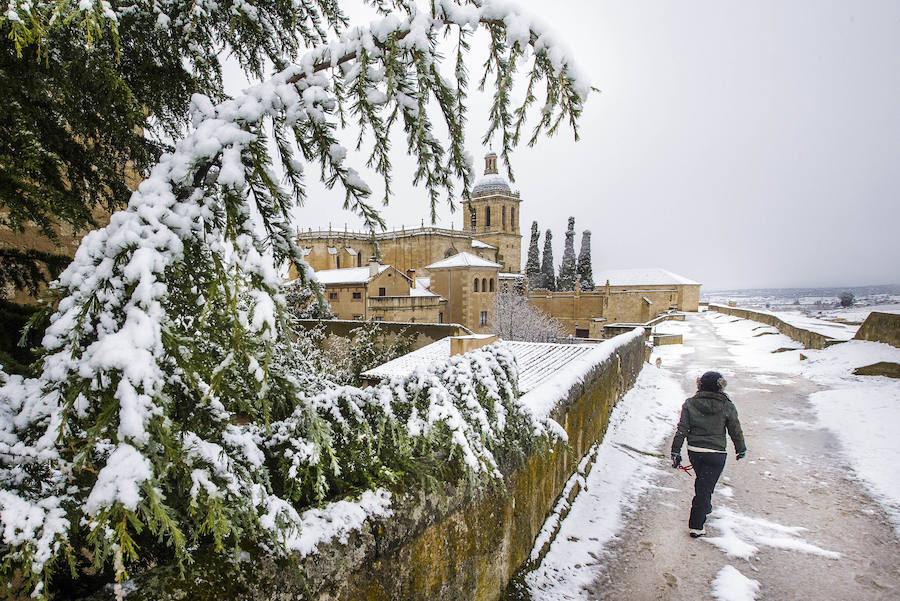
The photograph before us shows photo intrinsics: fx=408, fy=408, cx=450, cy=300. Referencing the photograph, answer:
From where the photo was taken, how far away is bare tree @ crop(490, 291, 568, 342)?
33.2 metres

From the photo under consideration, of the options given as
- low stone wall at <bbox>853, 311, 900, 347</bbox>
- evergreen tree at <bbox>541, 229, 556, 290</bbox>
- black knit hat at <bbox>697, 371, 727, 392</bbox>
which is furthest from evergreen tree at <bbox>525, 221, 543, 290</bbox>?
black knit hat at <bbox>697, 371, 727, 392</bbox>

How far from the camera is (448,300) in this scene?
34.1 metres

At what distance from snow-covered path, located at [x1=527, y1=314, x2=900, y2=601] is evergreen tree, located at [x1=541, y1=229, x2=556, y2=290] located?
44886 millimetres

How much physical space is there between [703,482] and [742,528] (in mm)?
657

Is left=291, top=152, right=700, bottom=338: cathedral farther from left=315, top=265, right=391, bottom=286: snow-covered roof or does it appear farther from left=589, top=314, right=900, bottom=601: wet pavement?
left=589, top=314, right=900, bottom=601: wet pavement

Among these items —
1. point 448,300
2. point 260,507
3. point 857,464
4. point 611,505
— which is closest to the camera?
point 260,507

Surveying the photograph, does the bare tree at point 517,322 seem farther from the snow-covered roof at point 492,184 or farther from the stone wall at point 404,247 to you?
the snow-covered roof at point 492,184

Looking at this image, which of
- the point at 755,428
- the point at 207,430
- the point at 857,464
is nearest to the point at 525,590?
the point at 207,430

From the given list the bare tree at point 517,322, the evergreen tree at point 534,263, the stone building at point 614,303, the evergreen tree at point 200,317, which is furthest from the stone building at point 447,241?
the evergreen tree at point 200,317

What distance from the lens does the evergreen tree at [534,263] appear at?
5212 cm

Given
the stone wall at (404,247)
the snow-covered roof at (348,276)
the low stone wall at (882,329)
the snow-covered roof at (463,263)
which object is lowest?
the low stone wall at (882,329)

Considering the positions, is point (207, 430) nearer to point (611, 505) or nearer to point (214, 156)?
point (214, 156)

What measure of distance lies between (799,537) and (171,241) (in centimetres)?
565

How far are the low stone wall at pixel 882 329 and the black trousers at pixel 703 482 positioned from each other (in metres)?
11.7
